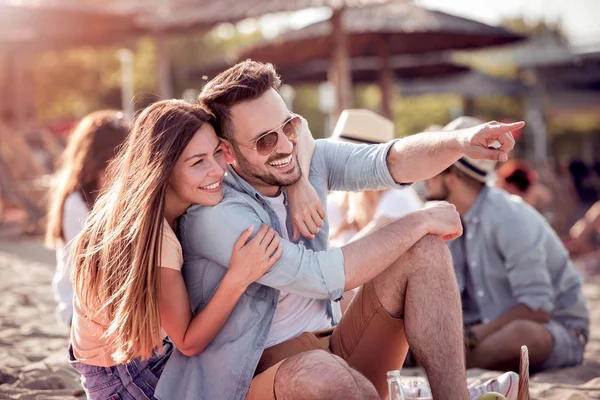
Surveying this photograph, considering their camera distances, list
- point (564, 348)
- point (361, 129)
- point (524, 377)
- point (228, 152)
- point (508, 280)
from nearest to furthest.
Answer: point (524, 377) < point (228, 152) < point (564, 348) < point (508, 280) < point (361, 129)

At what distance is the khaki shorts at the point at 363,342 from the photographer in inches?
113

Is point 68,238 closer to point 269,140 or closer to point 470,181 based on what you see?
point 269,140

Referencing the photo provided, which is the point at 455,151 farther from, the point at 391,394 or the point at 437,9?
the point at 437,9

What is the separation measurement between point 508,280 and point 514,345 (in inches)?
15.9

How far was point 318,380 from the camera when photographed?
2518 millimetres

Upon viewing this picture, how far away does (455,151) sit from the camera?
9.67 ft

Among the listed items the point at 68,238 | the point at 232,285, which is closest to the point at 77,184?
the point at 68,238

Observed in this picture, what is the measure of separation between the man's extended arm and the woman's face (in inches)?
27.6

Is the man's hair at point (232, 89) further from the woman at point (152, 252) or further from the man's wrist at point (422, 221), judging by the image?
the man's wrist at point (422, 221)

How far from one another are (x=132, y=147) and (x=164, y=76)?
10.2 m

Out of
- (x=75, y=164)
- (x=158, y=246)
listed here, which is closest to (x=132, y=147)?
(x=158, y=246)

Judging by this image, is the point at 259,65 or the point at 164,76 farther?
the point at 164,76

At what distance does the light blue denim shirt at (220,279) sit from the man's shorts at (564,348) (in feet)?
6.82

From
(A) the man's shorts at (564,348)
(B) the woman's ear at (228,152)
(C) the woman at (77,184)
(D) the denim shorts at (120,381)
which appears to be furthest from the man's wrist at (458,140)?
(C) the woman at (77,184)
